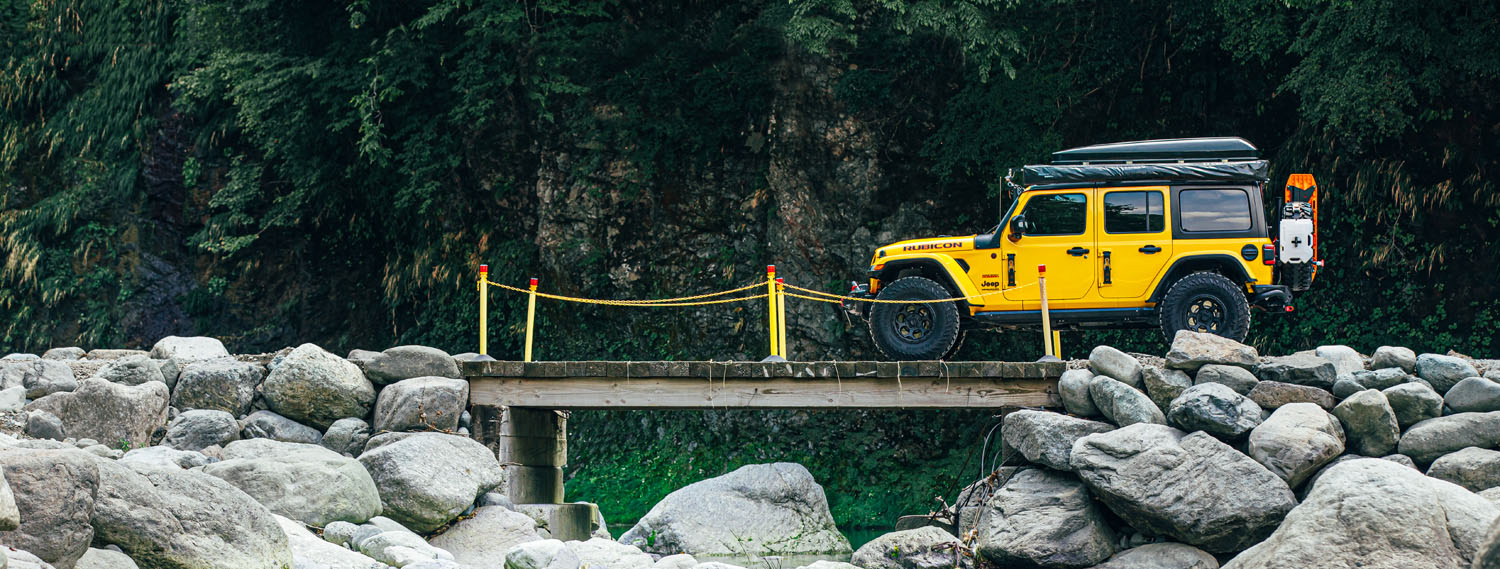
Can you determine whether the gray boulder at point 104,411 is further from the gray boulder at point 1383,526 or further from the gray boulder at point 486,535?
the gray boulder at point 1383,526

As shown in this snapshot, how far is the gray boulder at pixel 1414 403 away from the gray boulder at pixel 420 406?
8.22 meters

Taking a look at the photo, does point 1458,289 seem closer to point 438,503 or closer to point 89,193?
point 438,503

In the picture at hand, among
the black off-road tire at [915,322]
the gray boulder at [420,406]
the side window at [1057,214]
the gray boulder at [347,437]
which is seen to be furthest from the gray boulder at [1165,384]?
the gray boulder at [347,437]

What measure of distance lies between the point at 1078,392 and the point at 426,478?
5781 mm

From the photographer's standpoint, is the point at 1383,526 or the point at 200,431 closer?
the point at 1383,526

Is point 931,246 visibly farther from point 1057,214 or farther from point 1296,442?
point 1296,442

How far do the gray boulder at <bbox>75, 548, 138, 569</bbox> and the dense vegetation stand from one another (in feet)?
34.0

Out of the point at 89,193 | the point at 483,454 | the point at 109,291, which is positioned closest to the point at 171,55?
the point at 89,193

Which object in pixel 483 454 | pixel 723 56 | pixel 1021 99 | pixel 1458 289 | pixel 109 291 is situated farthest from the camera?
pixel 109 291

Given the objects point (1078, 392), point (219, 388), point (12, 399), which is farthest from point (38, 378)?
point (1078, 392)

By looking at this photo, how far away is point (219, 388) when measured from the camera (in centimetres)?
1209

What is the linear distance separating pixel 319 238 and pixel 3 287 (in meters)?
5.45

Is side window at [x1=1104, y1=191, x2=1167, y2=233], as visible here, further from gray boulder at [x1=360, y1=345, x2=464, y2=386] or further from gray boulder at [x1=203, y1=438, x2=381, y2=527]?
gray boulder at [x1=203, y1=438, x2=381, y2=527]

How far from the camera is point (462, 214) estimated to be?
799 inches
